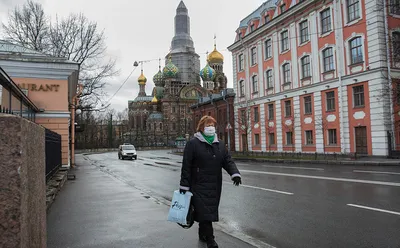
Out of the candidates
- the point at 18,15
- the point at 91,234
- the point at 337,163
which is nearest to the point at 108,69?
the point at 18,15

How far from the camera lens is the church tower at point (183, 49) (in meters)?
95.2

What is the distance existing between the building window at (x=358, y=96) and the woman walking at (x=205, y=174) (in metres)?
23.0

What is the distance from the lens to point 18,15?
2817 cm

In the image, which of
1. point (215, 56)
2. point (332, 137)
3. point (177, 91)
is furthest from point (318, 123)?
point (177, 91)

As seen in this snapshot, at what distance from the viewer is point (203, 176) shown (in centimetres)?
452

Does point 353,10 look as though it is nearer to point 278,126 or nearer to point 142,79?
point 278,126

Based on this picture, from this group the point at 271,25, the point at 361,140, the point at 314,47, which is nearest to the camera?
the point at 361,140

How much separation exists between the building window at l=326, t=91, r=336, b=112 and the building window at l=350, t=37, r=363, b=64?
3.05 m

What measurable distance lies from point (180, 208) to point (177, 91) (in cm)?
8974

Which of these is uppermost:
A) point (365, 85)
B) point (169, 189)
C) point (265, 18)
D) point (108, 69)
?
point (265, 18)

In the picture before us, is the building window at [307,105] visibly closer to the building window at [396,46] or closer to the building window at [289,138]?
the building window at [289,138]

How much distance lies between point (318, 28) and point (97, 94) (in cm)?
1956

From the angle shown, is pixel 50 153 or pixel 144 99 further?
pixel 144 99

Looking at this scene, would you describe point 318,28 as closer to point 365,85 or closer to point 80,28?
point 365,85
